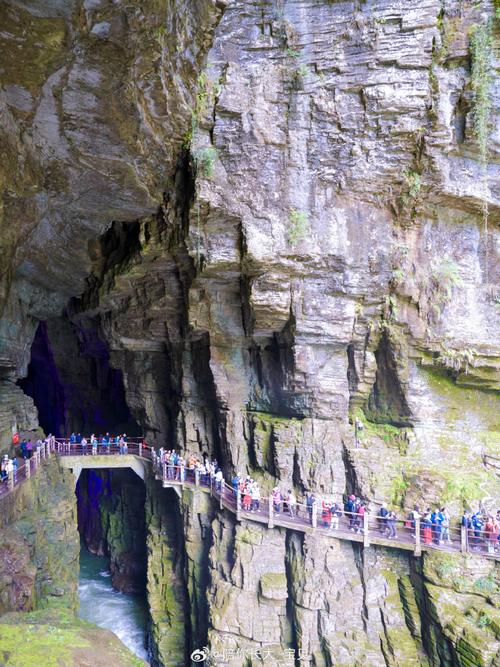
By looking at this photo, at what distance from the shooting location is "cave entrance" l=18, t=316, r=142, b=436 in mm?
27906

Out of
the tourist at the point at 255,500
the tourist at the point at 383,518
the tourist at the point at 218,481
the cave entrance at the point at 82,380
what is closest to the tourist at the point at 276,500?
the tourist at the point at 255,500

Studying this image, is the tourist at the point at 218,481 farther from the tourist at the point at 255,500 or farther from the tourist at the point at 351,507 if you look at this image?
the tourist at the point at 351,507

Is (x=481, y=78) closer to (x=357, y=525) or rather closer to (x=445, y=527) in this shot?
(x=445, y=527)

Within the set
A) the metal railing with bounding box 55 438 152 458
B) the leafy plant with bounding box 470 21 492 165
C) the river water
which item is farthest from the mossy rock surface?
the leafy plant with bounding box 470 21 492 165

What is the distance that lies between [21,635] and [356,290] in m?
12.3

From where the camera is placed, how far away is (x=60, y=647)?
21.0 ft

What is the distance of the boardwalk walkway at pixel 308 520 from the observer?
1411cm

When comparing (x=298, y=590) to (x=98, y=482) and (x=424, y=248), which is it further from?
(x=98, y=482)

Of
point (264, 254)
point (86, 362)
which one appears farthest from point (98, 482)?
point (264, 254)

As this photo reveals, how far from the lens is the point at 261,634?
51.3 ft

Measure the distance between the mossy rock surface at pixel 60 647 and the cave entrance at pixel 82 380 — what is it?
1905 centimetres

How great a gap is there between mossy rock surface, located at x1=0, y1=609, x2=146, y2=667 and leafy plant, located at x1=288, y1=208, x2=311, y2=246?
436 inches

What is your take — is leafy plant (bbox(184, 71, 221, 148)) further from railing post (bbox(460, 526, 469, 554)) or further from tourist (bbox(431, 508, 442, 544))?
railing post (bbox(460, 526, 469, 554))

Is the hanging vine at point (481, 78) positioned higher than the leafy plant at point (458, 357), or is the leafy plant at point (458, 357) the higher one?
the hanging vine at point (481, 78)
